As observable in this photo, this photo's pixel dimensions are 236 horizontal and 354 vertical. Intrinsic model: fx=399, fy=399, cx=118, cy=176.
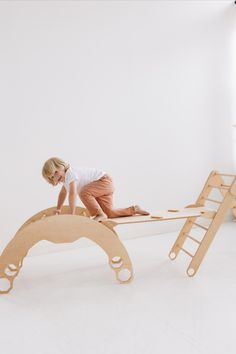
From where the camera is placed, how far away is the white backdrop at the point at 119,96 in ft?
12.5

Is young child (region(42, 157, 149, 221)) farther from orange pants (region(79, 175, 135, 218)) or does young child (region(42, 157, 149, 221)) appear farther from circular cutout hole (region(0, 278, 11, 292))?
circular cutout hole (region(0, 278, 11, 292))

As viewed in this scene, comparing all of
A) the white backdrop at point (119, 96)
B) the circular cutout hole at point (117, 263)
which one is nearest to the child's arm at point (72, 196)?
the circular cutout hole at point (117, 263)

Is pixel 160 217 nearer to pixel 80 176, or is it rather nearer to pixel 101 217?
pixel 101 217

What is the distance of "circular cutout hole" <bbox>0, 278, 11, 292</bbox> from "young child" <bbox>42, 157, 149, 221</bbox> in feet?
2.19

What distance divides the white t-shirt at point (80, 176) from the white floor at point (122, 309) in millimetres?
707

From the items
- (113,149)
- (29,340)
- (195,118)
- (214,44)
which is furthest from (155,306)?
(214,44)

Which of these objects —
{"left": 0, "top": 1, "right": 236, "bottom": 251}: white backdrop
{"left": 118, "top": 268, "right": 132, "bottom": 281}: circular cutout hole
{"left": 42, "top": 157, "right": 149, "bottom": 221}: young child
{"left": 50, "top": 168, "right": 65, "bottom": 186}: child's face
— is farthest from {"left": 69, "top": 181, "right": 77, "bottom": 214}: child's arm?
{"left": 0, "top": 1, "right": 236, "bottom": 251}: white backdrop

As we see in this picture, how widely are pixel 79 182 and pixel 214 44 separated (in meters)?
2.74

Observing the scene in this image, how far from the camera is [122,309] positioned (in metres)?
2.37

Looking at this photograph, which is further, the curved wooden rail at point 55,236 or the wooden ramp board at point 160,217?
the wooden ramp board at point 160,217

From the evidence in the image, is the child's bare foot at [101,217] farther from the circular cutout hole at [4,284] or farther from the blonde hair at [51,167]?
the circular cutout hole at [4,284]

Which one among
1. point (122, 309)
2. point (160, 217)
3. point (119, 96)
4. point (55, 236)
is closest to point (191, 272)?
point (160, 217)

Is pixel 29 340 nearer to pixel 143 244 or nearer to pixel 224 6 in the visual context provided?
pixel 143 244

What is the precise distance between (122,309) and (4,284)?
1002 mm
